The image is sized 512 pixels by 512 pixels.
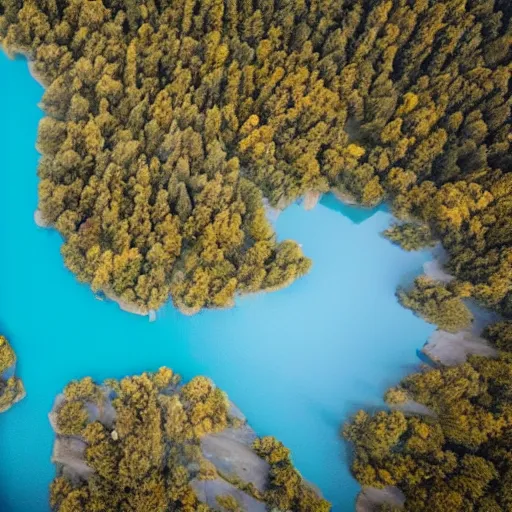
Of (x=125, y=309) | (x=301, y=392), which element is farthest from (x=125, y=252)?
(x=301, y=392)

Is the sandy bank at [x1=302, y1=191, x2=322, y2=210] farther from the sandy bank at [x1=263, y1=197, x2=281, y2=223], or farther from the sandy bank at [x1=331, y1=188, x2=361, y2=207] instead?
the sandy bank at [x1=263, y1=197, x2=281, y2=223]

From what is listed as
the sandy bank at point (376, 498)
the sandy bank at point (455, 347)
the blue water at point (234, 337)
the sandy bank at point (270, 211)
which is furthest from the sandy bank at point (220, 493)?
the sandy bank at point (270, 211)

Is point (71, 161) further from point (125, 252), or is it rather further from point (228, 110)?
point (228, 110)

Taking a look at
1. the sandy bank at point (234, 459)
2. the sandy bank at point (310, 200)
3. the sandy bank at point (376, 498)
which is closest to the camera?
the sandy bank at point (234, 459)

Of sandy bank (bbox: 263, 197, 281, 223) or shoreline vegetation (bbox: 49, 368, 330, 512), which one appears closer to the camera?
shoreline vegetation (bbox: 49, 368, 330, 512)

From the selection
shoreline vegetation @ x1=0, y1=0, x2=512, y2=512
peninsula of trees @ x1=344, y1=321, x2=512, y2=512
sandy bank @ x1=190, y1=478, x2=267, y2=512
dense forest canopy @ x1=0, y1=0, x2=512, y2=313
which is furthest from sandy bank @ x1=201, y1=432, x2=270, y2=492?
dense forest canopy @ x1=0, y1=0, x2=512, y2=313

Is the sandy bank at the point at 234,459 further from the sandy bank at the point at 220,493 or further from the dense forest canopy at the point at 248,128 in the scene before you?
the dense forest canopy at the point at 248,128

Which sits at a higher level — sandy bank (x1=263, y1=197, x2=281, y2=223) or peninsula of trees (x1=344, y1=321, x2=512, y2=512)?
sandy bank (x1=263, y1=197, x2=281, y2=223)
